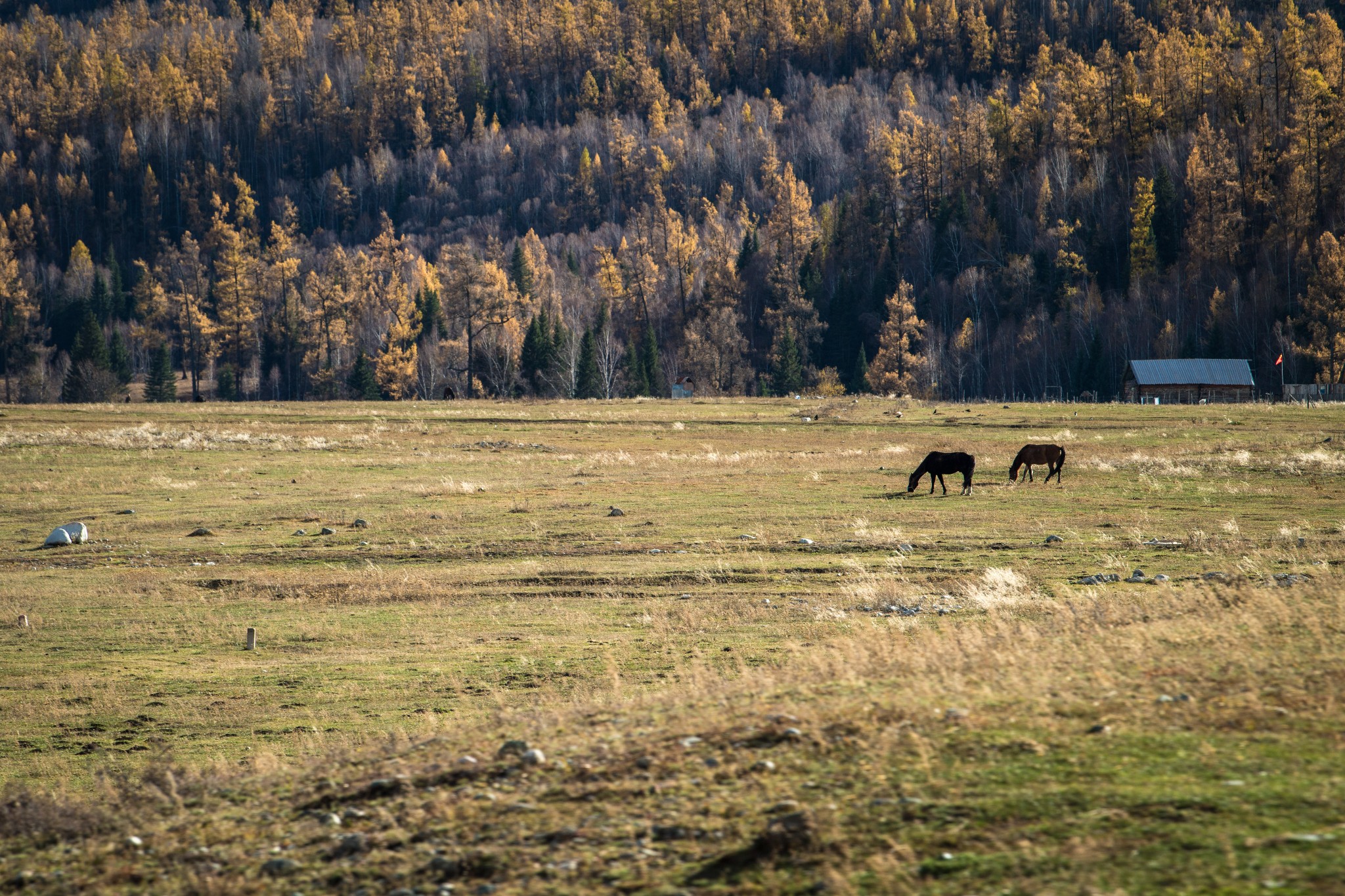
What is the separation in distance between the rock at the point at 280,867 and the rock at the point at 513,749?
2.04 m

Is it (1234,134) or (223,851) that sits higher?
(1234,134)

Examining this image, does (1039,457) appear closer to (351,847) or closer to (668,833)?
(668,833)

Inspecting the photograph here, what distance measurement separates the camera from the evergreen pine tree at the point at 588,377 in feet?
416

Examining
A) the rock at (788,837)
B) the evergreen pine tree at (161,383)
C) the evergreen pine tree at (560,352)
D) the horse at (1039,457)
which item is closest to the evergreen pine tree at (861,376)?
the evergreen pine tree at (560,352)

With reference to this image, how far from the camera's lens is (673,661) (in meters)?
15.0

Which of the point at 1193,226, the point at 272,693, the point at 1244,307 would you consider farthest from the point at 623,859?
the point at 1193,226

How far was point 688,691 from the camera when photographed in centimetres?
1122

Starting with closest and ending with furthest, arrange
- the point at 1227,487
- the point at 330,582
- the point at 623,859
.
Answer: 1. the point at 623,859
2. the point at 330,582
3. the point at 1227,487

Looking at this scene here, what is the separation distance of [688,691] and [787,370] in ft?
424

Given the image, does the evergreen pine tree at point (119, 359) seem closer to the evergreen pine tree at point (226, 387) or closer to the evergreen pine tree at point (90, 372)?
the evergreen pine tree at point (90, 372)

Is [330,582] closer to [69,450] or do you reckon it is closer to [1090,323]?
[69,450]

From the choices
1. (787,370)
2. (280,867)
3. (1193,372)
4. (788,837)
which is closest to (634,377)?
(787,370)

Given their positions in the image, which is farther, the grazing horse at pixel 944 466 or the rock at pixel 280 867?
the grazing horse at pixel 944 466

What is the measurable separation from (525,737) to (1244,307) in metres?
135
